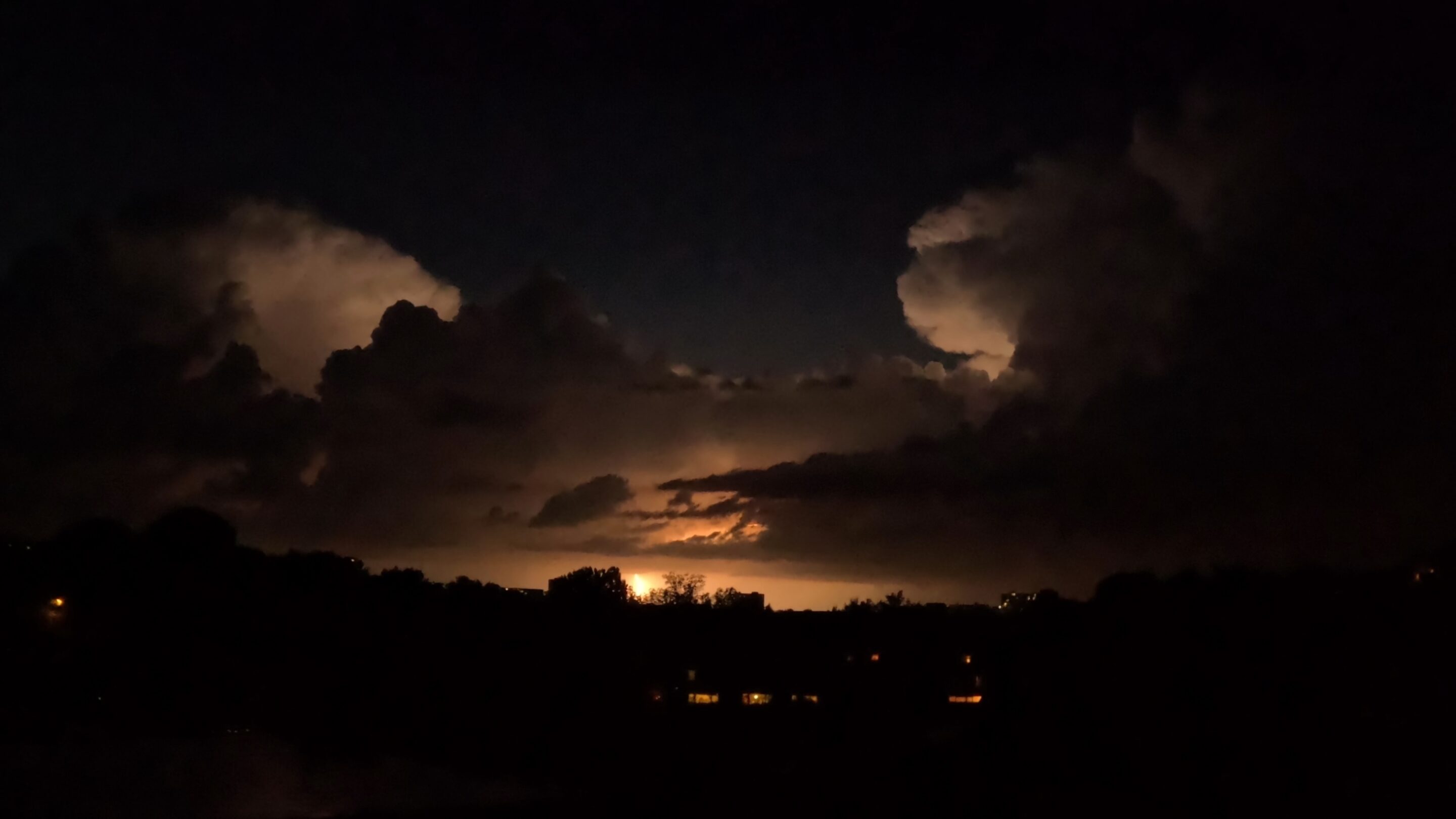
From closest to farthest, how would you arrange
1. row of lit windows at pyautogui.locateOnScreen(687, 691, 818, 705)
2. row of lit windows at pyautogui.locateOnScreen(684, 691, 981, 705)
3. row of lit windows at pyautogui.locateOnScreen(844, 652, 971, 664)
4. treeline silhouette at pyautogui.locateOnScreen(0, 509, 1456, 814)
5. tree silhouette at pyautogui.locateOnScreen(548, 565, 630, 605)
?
1. treeline silhouette at pyautogui.locateOnScreen(0, 509, 1456, 814)
2. row of lit windows at pyautogui.locateOnScreen(684, 691, 981, 705)
3. row of lit windows at pyautogui.locateOnScreen(687, 691, 818, 705)
4. row of lit windows at pyautogui.locateOnScreen(844, 652, 971, 664)
5. tree silhouette at pyautogui.locateOnScreen(548, 565, 630, 605)

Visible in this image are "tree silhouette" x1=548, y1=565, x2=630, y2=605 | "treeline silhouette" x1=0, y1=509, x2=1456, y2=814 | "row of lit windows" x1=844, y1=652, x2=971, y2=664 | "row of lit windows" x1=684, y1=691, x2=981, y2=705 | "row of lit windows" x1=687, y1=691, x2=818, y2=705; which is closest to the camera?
"treeline silhouette" x1=0, y1=509, x2=1456, y2=814

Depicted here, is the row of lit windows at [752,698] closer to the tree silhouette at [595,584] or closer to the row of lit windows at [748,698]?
the row of lit windows at [748,698]

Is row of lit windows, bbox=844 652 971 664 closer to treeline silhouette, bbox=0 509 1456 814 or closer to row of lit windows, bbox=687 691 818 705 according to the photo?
treeline silhouette, bbox=0 509 1456 814

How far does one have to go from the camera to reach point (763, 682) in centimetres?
5172

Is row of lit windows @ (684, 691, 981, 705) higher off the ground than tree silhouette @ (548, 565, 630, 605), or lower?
lower

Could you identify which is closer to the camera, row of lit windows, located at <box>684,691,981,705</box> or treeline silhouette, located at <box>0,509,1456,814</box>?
treeline silhouette, located at <box>0,509,1456,814</box>

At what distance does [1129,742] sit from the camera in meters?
29.5

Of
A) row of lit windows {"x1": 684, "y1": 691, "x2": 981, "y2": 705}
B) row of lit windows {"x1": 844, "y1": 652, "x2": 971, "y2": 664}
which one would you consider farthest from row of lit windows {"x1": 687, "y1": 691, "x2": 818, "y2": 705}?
row of lit windows {"x1": 844, "y1": 652, "x2": 971, "y2": 664}

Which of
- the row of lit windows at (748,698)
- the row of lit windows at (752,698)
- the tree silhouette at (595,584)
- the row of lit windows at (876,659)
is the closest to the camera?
the row of lit windows at (752,698)

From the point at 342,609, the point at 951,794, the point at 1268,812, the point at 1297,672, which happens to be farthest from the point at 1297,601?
the point at 342,609

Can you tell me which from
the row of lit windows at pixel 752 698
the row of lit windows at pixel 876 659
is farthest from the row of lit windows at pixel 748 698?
the row of lit windows at pixel 876 659

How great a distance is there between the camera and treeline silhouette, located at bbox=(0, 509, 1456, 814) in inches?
1084

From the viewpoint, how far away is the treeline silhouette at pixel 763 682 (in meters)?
27.5

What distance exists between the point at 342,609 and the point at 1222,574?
1627 inches
